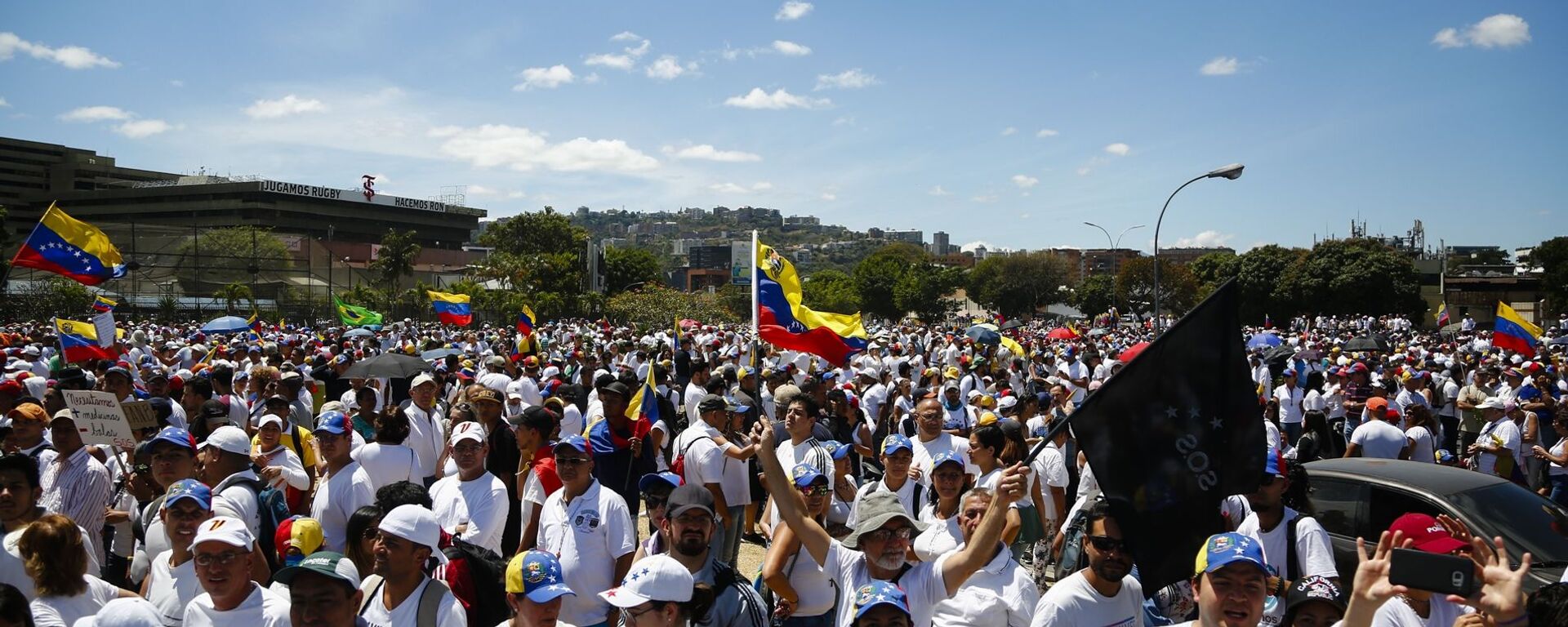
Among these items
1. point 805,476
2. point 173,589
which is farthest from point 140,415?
point 805,476

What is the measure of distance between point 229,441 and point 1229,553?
4780mm

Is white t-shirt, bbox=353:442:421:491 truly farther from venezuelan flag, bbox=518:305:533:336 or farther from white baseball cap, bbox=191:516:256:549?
venezuelan flag, bbox=518:305:533:336

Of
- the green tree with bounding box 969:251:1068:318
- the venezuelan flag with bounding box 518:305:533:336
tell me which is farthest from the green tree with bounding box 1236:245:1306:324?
the venezuelan flag with bounding box 518:305:533:336

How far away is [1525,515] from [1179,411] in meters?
3.60

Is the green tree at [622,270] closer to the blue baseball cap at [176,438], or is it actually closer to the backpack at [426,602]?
the blue baseball cap at [176,438]

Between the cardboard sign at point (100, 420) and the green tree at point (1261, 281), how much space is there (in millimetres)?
69841

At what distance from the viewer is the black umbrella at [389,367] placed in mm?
10750

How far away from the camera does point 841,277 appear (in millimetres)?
106625

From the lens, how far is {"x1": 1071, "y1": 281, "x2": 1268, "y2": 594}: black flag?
3.92m

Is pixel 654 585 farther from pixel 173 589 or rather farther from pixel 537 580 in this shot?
pixel 173 589

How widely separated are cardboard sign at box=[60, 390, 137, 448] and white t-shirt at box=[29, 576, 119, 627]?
3.07 m

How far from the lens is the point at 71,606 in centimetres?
400

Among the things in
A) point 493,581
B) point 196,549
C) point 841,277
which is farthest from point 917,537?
point 841,277

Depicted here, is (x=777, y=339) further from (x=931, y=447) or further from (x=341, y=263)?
(x=341, y=263)
